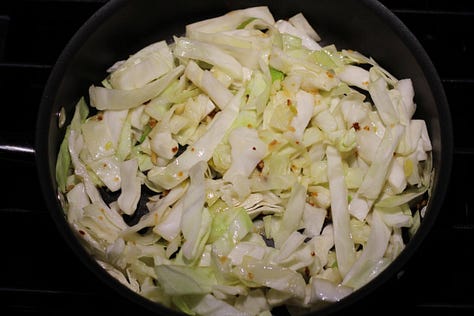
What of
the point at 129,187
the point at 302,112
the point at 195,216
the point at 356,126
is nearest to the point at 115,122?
the point at 129,187

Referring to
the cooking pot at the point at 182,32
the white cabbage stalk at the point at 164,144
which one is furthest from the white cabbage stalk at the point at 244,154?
the cooking pot at the point at 182,32

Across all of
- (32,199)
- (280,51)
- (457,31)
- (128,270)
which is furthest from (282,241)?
(457,31)

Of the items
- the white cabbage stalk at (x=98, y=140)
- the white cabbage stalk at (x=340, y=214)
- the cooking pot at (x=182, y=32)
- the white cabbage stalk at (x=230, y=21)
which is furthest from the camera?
the white cabbage stalk at (x=230, y=21)

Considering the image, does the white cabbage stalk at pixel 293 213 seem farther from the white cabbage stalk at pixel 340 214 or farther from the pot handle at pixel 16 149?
the pot handle at pixel 16 149

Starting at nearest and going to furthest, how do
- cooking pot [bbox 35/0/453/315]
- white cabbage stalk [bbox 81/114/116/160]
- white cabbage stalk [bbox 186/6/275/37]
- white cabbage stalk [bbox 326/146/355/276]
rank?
cooking pot [bbox 35/0/453/315] < white cabbage stalk [bbox 326/146/355/276] < white cabbage stalk [bbox 81/114/116/160] < white cabbage stalk [bbox 186/6/275/37]

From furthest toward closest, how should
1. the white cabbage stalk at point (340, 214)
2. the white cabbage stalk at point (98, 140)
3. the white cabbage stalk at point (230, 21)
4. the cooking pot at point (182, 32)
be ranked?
the white cabbage stalk at point (230, 21) → the white cabbage stalk at point (98, 140) → the white cabbage stalk at point (340, 214) → the cooking pot at point (182, 32)

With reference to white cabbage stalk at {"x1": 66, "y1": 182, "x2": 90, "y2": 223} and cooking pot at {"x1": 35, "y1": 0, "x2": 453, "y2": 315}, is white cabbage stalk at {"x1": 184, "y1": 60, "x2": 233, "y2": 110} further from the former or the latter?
white cabbage stalk at {"x1": 66, "y1": 182, "x2": 90, "y2": 223}

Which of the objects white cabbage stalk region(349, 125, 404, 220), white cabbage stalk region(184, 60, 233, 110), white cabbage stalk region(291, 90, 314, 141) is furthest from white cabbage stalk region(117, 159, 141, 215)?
white cabbage stalk region(349, 125, 404, 220)

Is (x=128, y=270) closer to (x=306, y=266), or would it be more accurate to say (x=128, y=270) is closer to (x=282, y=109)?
(x=306, y=266)
